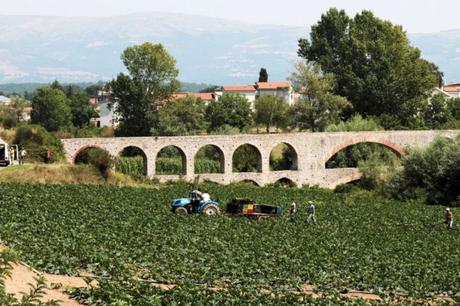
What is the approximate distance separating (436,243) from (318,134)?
37944 mm

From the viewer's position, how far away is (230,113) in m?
102

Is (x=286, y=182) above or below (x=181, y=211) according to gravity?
below

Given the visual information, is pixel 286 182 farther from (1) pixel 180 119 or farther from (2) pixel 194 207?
(2) pixel 194 207

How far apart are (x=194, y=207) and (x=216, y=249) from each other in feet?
33.0

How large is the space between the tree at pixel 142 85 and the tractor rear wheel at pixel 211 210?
54.6m

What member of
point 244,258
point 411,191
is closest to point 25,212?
point 244,258

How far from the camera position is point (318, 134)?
235 ft

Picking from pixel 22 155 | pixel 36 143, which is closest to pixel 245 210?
pixel 22 155

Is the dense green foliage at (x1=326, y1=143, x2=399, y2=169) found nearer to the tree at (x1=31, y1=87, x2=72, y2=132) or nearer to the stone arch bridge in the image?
the stone arch bridge

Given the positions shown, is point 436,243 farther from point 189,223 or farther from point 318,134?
point 318,134

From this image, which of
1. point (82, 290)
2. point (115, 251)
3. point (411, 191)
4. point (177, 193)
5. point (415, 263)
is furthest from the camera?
point (411, 191)

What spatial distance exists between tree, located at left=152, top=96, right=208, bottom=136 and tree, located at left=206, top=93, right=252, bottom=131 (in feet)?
5.06

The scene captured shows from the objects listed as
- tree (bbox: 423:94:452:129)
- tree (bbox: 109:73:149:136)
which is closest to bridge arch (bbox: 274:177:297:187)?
tree (bbox: 109:73:149:136)

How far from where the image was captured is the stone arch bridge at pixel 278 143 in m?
65.2
